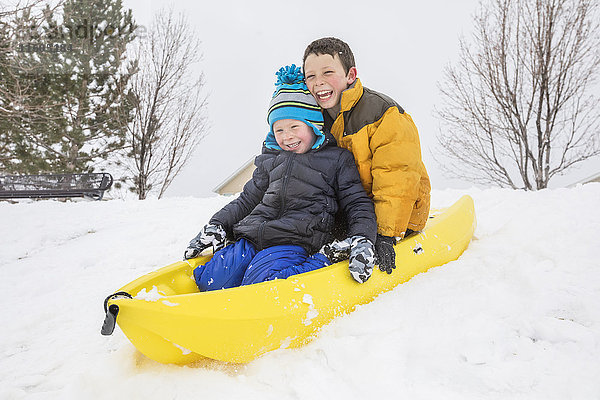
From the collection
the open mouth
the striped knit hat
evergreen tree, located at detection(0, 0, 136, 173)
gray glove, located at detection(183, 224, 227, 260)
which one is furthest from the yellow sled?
evergreen tree, located at detection(0, 0, 136, 173)

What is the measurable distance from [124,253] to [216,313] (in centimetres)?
235

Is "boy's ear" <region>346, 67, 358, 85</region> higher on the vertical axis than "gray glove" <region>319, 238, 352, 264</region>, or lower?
higher

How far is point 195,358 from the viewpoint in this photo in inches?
54.8

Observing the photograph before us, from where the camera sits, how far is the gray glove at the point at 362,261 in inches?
65.2

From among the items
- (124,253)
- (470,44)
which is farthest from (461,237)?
(470,44)

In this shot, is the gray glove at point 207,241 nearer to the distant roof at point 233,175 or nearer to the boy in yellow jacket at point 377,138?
the boy in yellow jacket at point 377,138

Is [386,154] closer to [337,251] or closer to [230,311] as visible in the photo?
[337,251]

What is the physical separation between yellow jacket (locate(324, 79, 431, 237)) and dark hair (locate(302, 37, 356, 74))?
5.7 inches

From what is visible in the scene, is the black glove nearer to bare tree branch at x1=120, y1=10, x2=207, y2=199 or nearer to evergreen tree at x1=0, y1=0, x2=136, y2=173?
bare tree branch at x1=120, y1=10, x2=207, y2=199

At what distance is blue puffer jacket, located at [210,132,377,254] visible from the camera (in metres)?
1.86

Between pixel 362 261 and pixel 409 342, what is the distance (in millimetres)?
403

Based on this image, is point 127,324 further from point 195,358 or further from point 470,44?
point 470,44

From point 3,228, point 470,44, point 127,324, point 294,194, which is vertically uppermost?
point 470,44

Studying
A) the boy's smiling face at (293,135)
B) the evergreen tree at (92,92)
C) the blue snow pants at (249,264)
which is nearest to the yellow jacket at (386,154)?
the boy's smiling face at (293,135)
